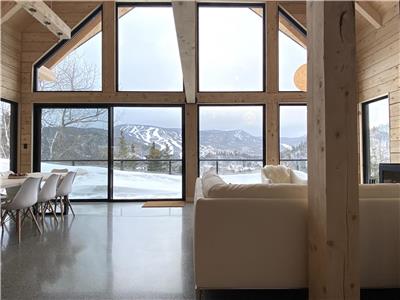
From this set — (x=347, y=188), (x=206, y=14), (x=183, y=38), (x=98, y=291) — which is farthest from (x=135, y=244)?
(x=206, y=14)

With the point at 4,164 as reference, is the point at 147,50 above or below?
above

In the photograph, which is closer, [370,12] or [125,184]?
[370,12]

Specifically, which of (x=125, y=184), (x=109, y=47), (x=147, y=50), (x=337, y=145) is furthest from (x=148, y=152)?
(x=337, y=145)

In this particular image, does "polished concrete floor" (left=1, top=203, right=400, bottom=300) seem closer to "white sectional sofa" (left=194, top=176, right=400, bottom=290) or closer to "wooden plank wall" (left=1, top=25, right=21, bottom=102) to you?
"white sectional sofa" (left=194, top=176, right=400, bottom=290)

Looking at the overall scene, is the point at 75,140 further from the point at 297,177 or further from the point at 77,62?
the point at 297,177

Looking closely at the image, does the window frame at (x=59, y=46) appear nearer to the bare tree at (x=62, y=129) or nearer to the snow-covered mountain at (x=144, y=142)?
the bare tree at (x=62, y=129)

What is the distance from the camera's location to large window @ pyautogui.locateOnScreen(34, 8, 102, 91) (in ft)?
24.9

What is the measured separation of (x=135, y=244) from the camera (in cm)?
386

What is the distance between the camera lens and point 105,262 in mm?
3215

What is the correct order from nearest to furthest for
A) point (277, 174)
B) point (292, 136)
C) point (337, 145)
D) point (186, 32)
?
1. point (337, 145)
2. point (186, 32)
3. point (277, 174)
4. point (292, 136)

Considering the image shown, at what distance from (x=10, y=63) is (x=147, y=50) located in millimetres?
2862

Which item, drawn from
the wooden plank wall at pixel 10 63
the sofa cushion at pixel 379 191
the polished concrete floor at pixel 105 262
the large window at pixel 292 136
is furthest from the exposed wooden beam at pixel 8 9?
the sofa cushion at pixel 379 191

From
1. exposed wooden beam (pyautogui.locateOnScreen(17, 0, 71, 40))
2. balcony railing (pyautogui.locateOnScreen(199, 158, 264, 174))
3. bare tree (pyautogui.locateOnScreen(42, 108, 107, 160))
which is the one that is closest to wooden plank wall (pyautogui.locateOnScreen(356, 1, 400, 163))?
balcony railing (pyautogui.locateOnScreen(199, 158, 264, 174))

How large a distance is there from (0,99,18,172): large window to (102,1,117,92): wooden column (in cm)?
198
